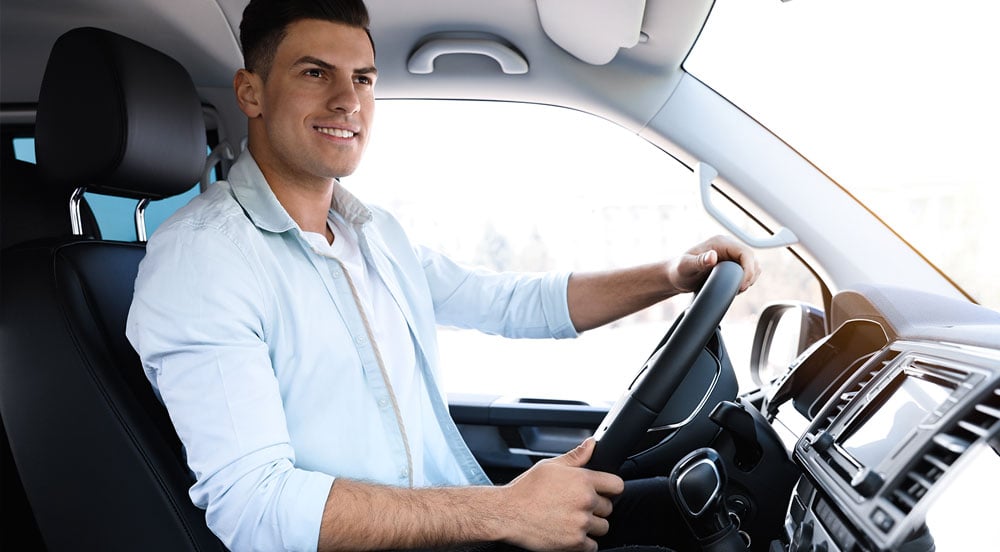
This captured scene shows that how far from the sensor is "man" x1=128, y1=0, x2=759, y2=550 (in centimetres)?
112

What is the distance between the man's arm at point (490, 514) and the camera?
3.63 feet

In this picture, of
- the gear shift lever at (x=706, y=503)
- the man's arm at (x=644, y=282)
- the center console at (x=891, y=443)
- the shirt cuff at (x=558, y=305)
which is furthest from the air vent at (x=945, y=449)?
the shirt cuff at (x=558, y=305)

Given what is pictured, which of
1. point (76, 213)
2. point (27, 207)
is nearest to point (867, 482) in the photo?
point (76, 213)

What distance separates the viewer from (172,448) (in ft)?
4.19

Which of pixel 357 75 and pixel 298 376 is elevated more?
pixel 357 75

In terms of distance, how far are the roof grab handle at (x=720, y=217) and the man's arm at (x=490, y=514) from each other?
973 mm

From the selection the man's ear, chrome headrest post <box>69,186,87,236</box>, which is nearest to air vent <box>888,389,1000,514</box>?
the man's ear

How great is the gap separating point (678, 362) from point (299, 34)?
970 mm

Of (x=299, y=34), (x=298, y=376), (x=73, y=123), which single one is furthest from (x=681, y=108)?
(x=73, y=123)

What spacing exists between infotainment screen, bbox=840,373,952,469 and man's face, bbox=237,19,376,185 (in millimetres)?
989

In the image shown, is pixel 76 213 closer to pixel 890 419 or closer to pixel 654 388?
pixel 654 388

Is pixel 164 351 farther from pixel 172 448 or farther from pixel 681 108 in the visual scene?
pixel 681 108

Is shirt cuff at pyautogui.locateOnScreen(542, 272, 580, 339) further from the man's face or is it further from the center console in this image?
the center console

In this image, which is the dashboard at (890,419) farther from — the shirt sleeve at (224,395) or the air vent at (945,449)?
the shirt sleeve at (224,395)
